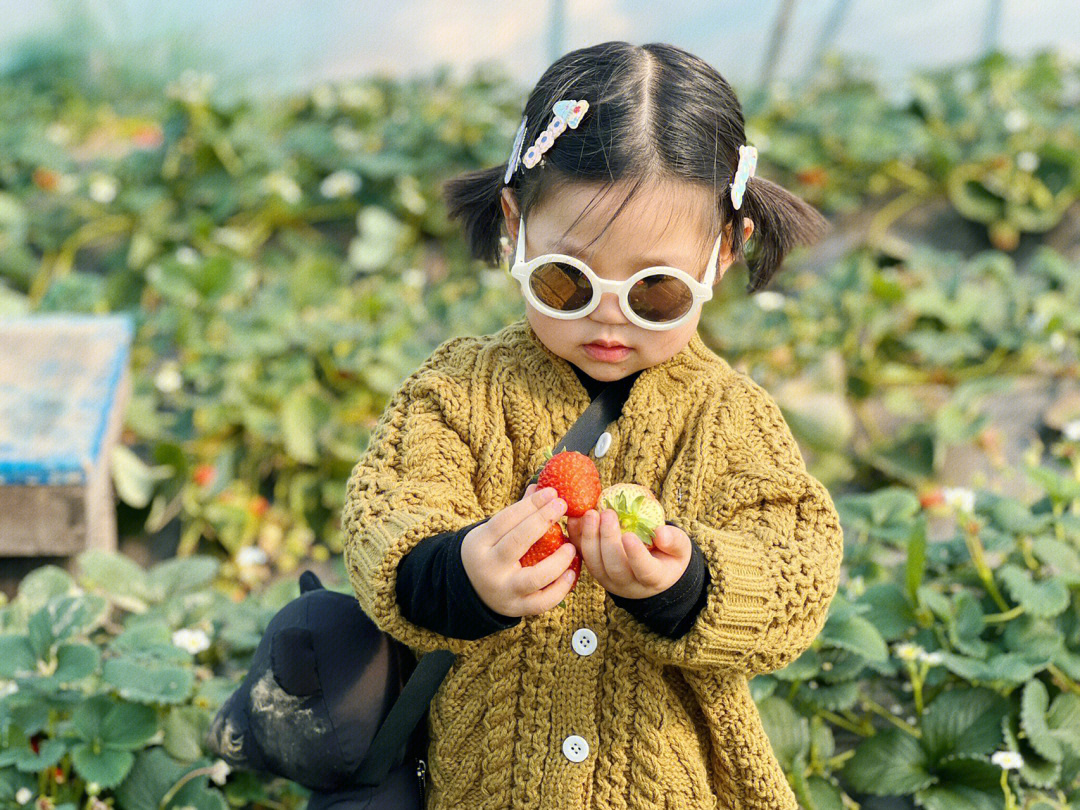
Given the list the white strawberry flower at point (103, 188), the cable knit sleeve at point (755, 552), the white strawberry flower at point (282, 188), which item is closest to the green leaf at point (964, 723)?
the cable knit sleeve at point (755, 552)

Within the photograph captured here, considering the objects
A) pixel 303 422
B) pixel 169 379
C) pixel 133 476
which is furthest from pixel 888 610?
pixel 169 379

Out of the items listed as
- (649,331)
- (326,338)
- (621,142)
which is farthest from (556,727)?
(326,338)

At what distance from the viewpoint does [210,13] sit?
4.94m

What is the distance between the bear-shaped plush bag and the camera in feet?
4.72

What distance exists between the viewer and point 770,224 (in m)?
1.50

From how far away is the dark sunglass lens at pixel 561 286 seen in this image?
1.32 meters

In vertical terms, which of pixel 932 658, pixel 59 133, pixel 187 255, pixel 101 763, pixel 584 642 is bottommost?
pixel 59 133

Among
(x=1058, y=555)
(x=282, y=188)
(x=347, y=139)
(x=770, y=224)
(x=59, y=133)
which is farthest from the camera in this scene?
(x=59, y=133)

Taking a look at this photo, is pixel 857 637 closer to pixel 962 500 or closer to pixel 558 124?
pixel 962 500

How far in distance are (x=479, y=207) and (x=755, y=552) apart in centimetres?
62

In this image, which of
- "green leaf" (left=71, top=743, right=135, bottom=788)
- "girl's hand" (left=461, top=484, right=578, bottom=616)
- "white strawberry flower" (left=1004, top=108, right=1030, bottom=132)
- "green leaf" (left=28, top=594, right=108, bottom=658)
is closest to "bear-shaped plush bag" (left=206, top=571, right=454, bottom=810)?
"girl's hand" (left=461, top=484, right=578, bottom=616)

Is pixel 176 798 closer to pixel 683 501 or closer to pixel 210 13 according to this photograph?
pixel 683 501

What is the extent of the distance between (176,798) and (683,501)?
945 millimetres

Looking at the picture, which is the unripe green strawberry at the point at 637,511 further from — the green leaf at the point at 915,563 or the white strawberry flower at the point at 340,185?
the white strawberry flower at the point at 340,185
